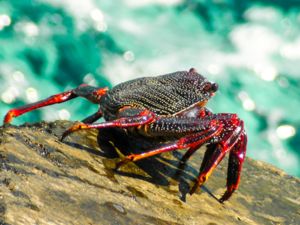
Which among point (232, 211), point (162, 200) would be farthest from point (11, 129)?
point (232, 211)

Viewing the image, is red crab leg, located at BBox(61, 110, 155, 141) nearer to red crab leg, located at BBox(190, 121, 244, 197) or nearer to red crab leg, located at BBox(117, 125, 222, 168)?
red crab leg, located at BBox(117, 125, 222, 168)

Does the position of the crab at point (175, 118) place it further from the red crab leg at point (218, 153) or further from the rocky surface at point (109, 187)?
the rocky surface at point (109, 187)

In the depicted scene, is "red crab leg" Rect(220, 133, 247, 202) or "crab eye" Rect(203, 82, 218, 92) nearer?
"red crab leg" Rect(220, 133, 247, 202)

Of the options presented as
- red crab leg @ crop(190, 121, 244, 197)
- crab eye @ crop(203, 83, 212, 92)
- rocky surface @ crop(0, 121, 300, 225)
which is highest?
crab eye @ crop(203, 83, 212, 92)

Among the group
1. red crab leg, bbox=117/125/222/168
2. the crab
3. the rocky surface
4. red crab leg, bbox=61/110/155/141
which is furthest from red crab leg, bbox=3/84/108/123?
red crab leg, bbox=117/125/222/168

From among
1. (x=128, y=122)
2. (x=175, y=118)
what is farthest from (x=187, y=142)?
(x=128, y=122)

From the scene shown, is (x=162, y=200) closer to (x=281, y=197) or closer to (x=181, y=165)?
(x=181, y=165)

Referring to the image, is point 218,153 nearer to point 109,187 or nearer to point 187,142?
point 187,142
